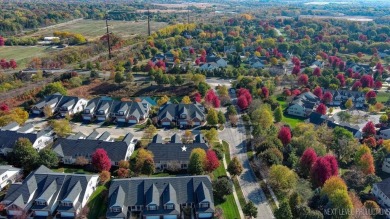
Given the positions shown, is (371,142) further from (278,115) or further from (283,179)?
(283,179)

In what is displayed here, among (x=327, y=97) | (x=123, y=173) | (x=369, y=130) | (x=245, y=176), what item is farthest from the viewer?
(x=327, y=97)

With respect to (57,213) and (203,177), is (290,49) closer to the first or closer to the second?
(203,177)

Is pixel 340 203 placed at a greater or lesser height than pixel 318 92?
greater

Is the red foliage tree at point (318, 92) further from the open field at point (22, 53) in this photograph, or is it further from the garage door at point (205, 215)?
the open field at point (22, 53)

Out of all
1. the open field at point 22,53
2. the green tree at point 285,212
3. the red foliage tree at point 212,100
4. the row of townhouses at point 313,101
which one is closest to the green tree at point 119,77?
the red foliage tree at point 212,100

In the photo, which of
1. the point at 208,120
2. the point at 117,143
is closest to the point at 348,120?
the point at 208,120

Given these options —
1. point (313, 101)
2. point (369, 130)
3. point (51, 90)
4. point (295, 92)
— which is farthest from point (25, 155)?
point (295, 92)
